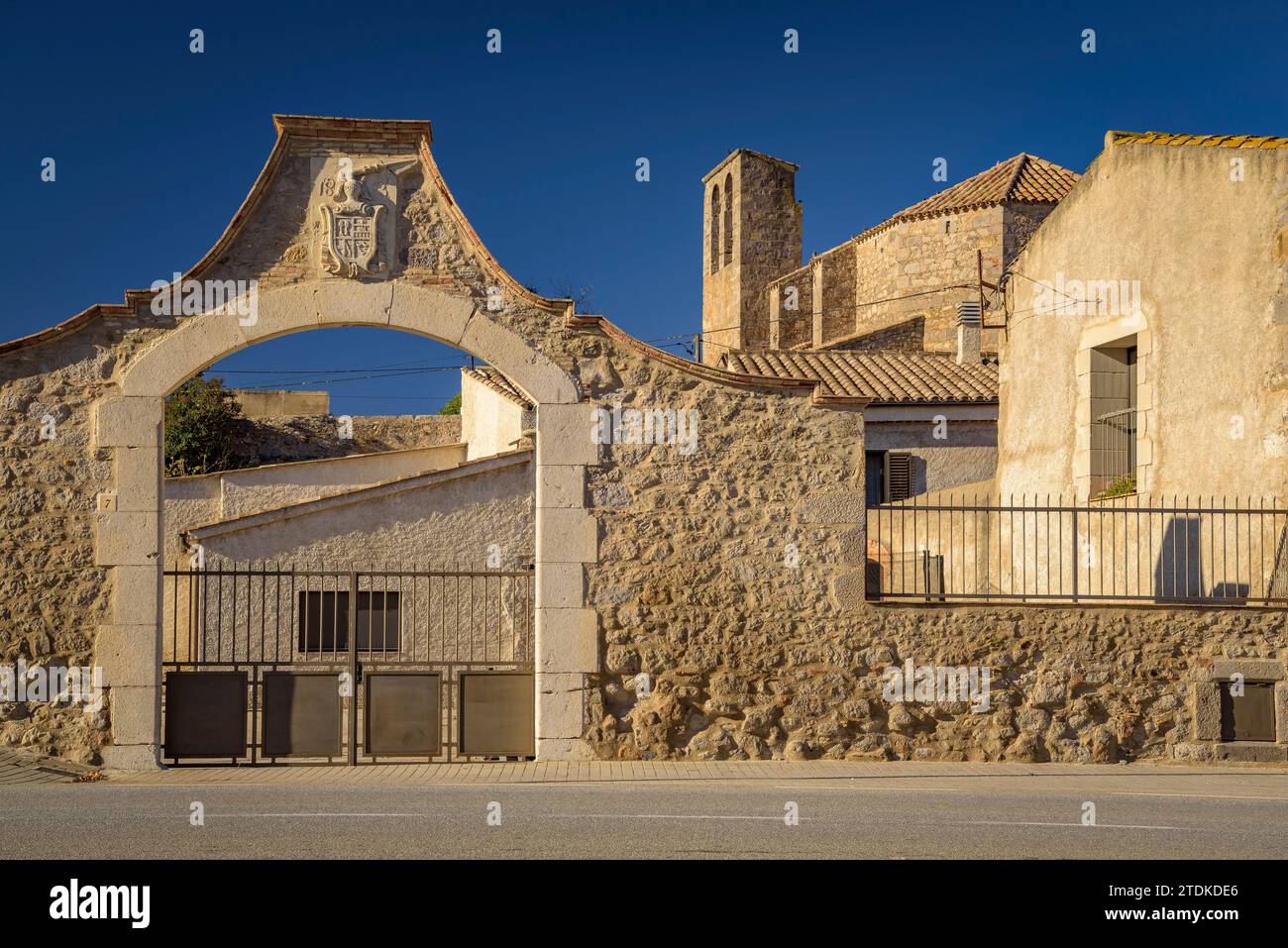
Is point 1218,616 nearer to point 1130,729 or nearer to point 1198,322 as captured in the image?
point 1130,729

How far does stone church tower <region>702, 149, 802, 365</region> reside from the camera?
1697 inches

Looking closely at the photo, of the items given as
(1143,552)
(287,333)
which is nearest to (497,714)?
(287,333)

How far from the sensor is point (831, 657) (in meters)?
12.8

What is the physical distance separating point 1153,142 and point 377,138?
783 centimetres

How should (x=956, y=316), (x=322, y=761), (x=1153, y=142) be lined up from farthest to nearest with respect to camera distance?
(x=956, y=316) < (x=1153, y=142) < (x=322, y=761)

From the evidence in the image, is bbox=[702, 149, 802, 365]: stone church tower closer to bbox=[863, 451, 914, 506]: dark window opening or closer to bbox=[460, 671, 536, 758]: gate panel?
bbox=[863, 451, 914, 506]: dark window opening

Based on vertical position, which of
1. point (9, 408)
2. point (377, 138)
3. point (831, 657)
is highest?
point (377, 138)

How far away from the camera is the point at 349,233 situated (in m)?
12.7

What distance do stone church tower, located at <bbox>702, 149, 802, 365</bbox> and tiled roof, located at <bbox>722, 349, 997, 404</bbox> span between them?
49.7 ft

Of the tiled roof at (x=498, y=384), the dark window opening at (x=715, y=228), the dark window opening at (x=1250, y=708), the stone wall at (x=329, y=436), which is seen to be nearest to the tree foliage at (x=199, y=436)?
the stone wall at (x=329, y=436)

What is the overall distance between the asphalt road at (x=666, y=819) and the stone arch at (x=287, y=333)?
1.33 m

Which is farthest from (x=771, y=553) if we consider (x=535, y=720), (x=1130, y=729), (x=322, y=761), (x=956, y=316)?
(x=956, y=316)

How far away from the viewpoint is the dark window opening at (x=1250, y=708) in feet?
42.0

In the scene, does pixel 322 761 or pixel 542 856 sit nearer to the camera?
pixel 542 856
